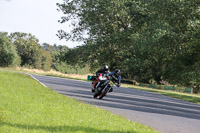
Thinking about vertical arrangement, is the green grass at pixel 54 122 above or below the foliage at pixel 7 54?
below

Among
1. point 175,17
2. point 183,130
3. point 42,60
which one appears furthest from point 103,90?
point 42,60

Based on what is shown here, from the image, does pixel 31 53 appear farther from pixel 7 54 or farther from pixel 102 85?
pixel 102 85

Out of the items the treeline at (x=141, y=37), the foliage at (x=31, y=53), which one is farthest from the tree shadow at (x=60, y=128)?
the foliage at (x=31, y=53)

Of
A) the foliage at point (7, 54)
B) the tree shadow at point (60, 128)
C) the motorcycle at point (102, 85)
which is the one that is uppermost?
the foliage at point (7, 54)

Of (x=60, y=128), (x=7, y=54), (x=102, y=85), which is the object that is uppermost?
(x=7, y=54)

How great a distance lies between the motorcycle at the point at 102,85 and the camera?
16.7m

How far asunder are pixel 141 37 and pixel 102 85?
21.8 metres

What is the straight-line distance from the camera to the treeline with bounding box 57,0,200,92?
2942cm

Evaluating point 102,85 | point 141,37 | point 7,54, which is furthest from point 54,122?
point 7,54

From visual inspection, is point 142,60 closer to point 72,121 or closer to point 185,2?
point 185,2

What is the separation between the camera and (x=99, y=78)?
16.7 meters

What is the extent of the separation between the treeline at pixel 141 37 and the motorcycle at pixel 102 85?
1241 centimetres

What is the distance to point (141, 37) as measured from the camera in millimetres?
38062

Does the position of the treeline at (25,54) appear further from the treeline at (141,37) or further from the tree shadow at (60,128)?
the tree shadow at (60,128)
